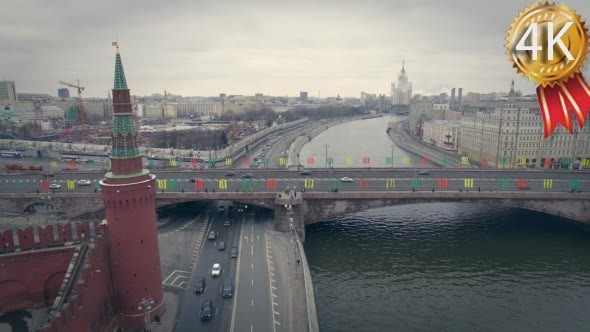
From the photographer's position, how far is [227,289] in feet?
130

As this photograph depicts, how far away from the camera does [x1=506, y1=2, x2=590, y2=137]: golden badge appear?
2498cm

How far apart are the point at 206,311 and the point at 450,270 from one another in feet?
103

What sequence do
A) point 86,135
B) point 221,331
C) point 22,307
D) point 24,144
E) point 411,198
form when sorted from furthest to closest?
1. point 86,135
2. point 24,144
3. point 411,198
4. point 221,331
5. point 22,307

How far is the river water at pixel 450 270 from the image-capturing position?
39.9 metres

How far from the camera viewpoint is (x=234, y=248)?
49625 mm

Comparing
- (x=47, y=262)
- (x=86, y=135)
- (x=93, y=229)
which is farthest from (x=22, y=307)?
(x=86, y=135)

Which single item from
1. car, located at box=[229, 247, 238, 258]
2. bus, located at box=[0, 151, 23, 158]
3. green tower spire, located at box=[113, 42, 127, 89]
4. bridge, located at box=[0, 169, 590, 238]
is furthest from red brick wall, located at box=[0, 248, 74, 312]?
bus, located at box=[0, 151, 23, 158]

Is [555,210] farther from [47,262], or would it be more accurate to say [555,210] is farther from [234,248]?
[47,262]

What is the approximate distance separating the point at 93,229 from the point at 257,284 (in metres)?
16.8

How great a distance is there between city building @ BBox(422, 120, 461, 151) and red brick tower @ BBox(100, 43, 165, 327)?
11426cm

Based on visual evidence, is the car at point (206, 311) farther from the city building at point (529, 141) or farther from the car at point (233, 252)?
the city building at point (529, 141)

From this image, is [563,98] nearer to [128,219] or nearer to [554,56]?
[554,56]

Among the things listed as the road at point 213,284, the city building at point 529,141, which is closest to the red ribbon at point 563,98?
the road at point 213,284

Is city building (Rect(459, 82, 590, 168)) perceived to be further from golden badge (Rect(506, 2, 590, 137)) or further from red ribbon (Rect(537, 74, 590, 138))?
golden badge (Rect(506, 2, 590, 137))
